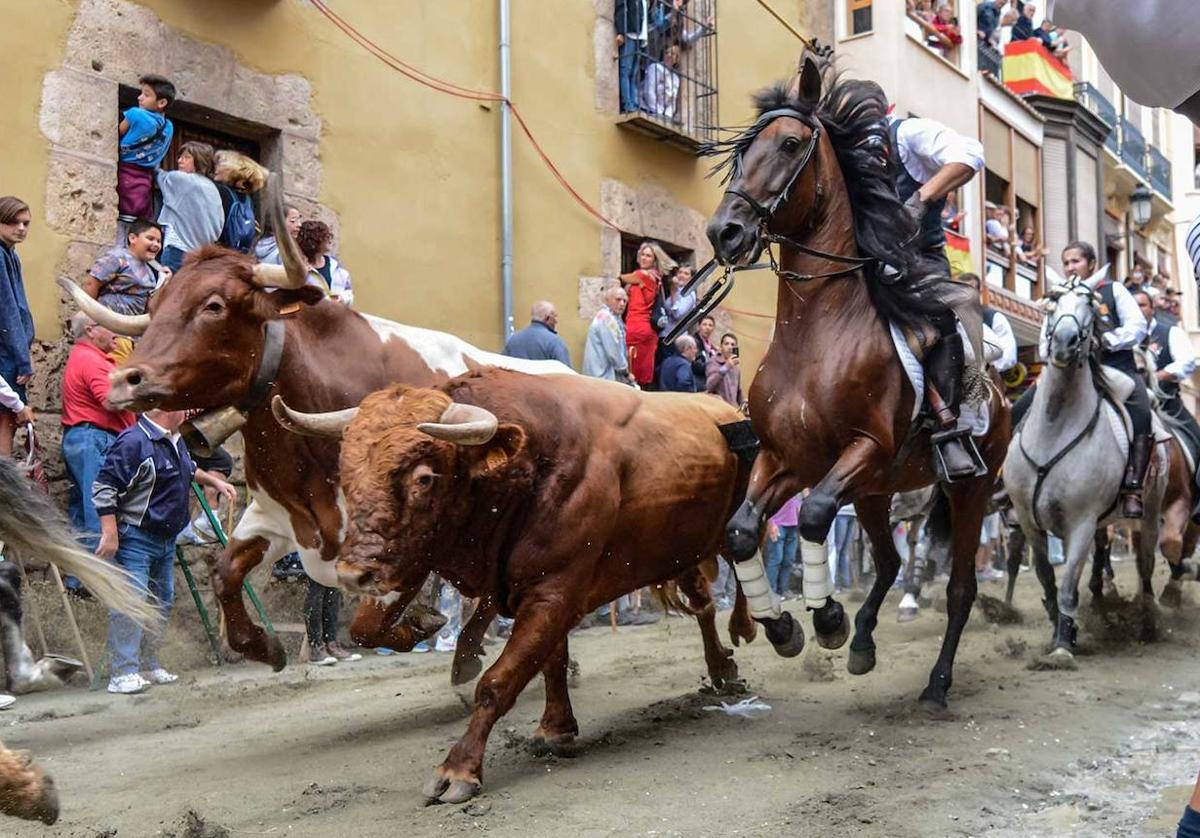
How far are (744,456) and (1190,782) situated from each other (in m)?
2.48

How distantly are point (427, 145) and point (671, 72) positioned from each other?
171 inches

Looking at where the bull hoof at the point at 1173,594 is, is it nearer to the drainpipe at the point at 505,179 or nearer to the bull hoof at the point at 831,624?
the drainpipe at the point at 505,179

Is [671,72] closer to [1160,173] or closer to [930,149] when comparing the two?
[930,149]

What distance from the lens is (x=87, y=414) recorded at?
26.5 ft

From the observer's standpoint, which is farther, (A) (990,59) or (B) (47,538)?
(A) (990,59)

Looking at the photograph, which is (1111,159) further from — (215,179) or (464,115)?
(215,179)

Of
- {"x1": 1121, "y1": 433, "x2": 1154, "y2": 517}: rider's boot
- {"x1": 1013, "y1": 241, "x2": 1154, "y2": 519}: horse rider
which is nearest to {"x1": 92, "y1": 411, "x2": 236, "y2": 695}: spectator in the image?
{"x1": 1013, "y1": 241, "x2": 1154, "y2": 519}: horse rider

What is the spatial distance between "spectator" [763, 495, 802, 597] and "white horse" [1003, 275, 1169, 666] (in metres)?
3.34

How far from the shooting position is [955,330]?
6305mm

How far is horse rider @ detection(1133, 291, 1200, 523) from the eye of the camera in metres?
11.2

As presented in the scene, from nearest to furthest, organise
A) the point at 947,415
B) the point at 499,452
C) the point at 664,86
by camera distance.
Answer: the point at 499,452 → the point at 947,415 → the point at 664,86

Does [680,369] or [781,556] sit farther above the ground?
[680,369]

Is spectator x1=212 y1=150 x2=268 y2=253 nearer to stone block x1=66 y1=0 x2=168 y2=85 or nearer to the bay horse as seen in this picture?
stone block x1=66 y1=0 x2=168 y2=85

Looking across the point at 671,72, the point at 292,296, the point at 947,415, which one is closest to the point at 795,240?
the point at 947,415
